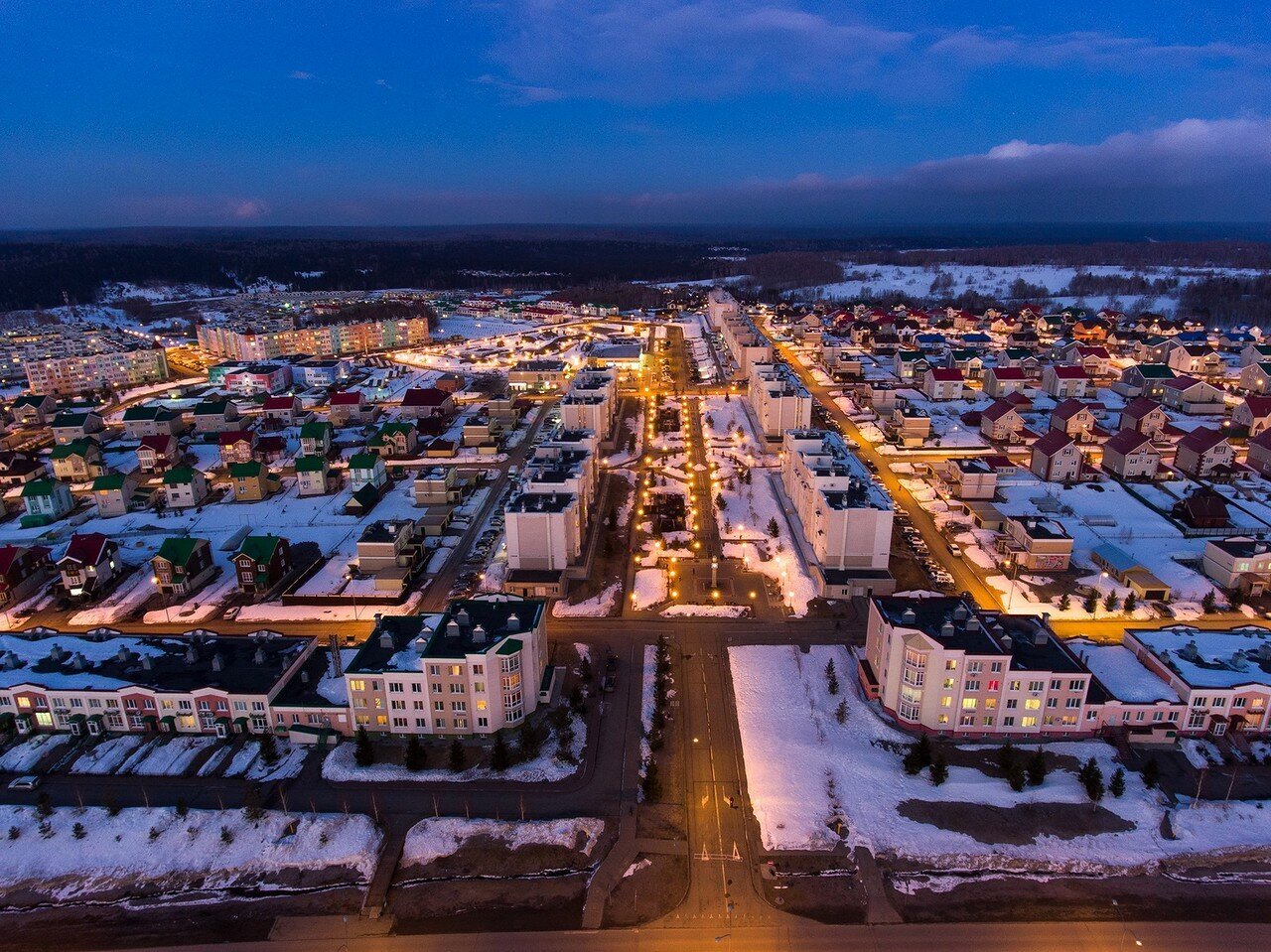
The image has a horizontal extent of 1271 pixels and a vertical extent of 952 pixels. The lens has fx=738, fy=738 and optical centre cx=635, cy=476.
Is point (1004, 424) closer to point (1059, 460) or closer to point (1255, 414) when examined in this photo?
point (1059, 460)

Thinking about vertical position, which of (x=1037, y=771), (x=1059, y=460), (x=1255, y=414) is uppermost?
(x=1255, y=414)

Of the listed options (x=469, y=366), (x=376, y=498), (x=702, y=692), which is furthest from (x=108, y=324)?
(x=702, y=692)

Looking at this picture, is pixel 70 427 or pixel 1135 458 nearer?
pixel 1135 458

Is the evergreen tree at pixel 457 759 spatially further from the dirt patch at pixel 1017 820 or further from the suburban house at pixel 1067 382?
the suburban house at pixel 1067 382

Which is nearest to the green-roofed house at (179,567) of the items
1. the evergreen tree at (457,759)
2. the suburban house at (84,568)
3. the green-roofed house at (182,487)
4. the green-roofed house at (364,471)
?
the suburban house at (84,568)

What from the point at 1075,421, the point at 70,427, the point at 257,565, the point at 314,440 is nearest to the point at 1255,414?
the point at 1075,421

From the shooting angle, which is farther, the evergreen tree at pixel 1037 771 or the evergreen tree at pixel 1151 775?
the evergreen tree at pixel 1037 771

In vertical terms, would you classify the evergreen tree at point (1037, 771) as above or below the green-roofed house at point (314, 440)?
below

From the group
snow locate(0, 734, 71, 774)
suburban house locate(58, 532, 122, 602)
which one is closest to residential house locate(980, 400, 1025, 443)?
suburban house locate(58, 532, 122, 602)
